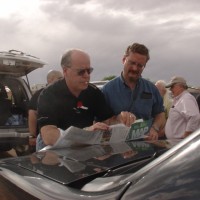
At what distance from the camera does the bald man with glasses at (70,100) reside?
9.20 ft

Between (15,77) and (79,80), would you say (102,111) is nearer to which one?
(79,80)

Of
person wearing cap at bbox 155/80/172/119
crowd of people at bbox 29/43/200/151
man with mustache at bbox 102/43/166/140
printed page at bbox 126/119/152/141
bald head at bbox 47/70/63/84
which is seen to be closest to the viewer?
printed page at bbox 126/119/152/141

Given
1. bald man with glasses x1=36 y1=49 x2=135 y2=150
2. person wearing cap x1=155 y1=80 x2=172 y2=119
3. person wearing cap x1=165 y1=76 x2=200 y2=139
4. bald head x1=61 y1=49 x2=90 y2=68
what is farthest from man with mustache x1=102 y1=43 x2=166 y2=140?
person wearing cap x1=155 y1=80 x2=172 y2=119

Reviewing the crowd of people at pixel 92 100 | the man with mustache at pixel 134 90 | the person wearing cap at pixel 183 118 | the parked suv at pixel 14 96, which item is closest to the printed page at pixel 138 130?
the crowd of people at pixel 92 100

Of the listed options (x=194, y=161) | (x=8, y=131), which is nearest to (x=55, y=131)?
(x=194, y=161)

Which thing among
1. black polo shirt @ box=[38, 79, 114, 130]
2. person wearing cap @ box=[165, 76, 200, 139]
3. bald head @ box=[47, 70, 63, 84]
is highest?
bald head @ box=[47, 70, 63, 84]

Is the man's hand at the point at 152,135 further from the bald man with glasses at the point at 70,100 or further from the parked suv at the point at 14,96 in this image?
the parked suv at the point at 14,96

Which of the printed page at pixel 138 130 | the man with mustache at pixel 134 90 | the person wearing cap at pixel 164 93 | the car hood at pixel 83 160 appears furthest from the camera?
the person wearing cap at pixel 164 93

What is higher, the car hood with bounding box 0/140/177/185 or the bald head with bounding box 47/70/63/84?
the bald head with bounding box 47/70/63/84

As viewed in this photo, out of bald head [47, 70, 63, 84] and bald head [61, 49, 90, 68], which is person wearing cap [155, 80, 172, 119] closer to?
bald head [47, 70, 63, 84]

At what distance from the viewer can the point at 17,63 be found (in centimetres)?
643

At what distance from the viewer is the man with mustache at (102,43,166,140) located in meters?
3.15

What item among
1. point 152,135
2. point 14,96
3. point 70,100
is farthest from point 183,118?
point 14,96

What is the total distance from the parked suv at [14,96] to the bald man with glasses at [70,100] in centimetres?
342
